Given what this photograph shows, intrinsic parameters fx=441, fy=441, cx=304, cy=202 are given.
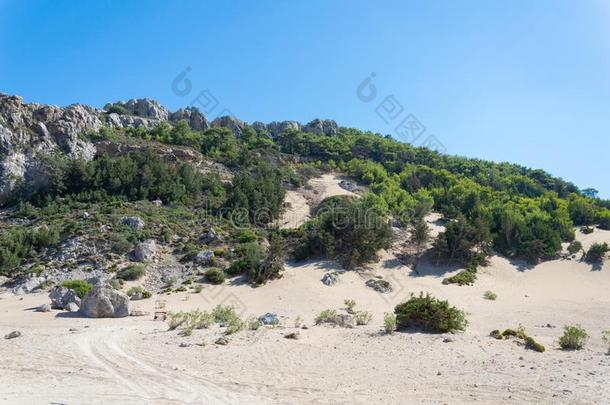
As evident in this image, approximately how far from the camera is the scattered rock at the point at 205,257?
26094 mm

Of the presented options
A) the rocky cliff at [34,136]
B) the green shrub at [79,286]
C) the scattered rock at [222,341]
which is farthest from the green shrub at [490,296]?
the rocky cliff at [34,136]

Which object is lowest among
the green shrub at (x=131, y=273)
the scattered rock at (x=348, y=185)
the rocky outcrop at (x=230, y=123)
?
the green shrub at (x=131, y=273)

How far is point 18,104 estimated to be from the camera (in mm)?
41344

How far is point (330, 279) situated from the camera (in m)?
25.0

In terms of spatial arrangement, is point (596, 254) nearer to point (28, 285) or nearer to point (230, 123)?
point (28, 285)

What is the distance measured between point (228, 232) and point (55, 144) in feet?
70.4

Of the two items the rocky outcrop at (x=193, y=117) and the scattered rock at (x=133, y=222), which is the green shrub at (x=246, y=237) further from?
the rocky outcrop at (x=193, y=117)

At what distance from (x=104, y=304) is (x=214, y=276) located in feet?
26.0

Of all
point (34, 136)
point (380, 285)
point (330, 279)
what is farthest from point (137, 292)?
point (34, 136)

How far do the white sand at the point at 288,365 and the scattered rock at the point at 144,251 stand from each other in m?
6.99

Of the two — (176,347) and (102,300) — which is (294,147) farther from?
(176,347)

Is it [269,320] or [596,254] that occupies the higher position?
[596,254]

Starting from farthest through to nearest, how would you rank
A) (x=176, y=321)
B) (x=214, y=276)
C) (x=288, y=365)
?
(x=214, y=276)
(x=176, y=321)
(x=288, y=365)

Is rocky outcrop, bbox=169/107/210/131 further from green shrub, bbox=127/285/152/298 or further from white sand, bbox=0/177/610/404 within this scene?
white sand, bbox=0/177/610/404
